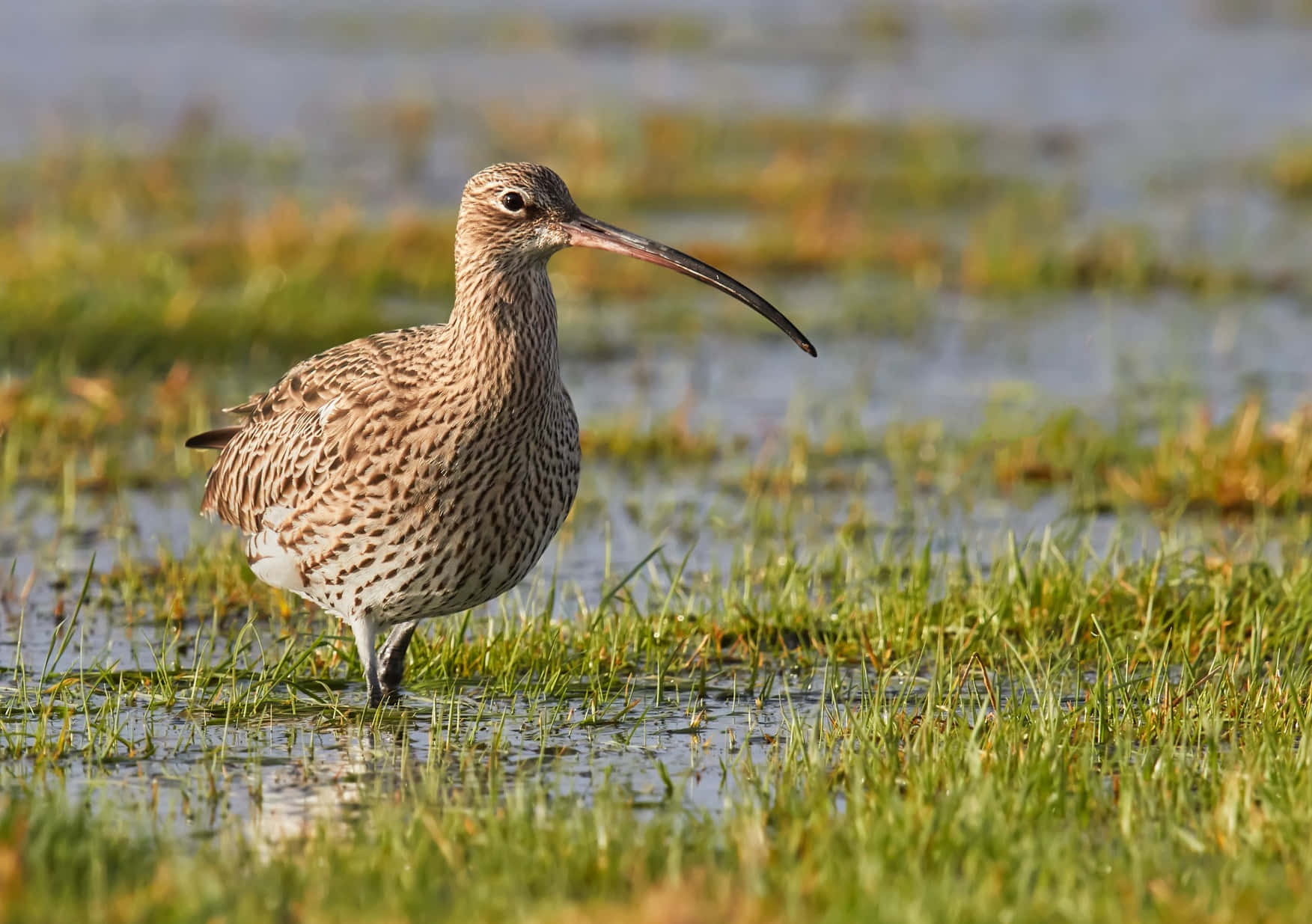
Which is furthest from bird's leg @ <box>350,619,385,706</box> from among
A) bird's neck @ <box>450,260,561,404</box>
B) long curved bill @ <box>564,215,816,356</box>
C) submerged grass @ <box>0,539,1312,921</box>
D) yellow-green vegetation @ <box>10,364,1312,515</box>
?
yellow-green vegetation @ <box>10,364,1312,515</box>

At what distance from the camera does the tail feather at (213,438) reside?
770cm

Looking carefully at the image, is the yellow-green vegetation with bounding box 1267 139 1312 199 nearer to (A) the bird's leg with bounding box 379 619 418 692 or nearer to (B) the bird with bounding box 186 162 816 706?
(B) the bird with bounding box 186 162 816 706

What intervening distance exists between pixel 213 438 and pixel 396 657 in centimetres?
130

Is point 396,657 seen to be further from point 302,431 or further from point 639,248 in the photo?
point 639,248

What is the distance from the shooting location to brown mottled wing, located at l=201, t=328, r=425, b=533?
6.68 m

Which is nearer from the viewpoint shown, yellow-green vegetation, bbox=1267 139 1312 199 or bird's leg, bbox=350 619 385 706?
bird's leg, bbox=350 619 385 706

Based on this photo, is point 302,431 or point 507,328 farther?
point 302,431

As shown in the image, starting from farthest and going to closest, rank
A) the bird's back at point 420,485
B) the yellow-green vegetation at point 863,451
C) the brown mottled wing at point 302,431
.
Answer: the yellow-green vegetation at point 863,451 → the brown mottled wing at point 302,431 → the bird's back at point 420,485

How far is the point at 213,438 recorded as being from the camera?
776 cm

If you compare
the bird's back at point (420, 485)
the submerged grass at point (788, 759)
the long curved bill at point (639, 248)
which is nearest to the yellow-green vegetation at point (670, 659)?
the submerged grass at point (788, 759)

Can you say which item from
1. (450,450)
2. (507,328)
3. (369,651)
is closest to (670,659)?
(369,651)

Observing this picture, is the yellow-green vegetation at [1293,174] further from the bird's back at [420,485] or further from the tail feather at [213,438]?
the bird's back at [420,485]

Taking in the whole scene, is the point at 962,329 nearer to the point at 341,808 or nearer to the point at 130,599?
the point at 130,599

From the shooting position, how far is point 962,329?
45.4 ft
